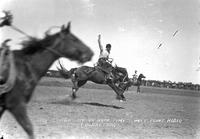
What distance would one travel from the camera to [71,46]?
19.8ft

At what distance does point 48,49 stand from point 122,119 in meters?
4.77

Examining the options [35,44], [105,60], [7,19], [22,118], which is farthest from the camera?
[105,60]

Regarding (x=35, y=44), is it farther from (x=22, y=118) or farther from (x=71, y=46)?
(x=22, y=118)

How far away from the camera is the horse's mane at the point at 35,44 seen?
5.80 metres

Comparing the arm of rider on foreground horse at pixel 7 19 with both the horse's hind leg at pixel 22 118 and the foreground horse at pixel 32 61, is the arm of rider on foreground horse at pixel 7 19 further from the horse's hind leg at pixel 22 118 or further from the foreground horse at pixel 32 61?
the horse's hind leg at pixel 22 118

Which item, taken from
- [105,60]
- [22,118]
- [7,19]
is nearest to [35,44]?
[7,19]

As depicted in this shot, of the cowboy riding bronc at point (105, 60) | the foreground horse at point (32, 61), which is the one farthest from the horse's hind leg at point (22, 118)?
the cowboy riding bronc at point (105, 60)

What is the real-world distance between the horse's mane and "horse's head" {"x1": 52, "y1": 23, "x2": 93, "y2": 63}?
194 mm

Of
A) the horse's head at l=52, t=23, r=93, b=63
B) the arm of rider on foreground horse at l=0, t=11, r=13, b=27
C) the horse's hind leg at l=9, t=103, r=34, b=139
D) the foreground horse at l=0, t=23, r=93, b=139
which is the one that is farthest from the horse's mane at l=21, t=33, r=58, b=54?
the horse's hind leg at l=9, t=103, r=34, b=139

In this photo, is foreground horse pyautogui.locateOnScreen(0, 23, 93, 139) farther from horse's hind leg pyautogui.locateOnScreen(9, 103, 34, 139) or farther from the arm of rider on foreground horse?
the arm of rider on foreground horse

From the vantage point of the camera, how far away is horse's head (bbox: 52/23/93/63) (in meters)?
5.98

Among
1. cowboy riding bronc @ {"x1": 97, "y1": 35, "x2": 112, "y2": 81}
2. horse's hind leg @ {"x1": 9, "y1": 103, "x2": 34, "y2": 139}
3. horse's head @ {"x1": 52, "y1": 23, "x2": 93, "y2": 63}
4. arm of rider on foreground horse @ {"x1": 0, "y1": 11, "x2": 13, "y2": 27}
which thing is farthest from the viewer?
cowboy riding bronc @ {"x1": 97, "y1": 35, "x2": 112, "y2": 81}

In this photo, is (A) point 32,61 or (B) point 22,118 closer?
(B) point 22,118

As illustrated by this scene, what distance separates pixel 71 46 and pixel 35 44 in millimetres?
669
